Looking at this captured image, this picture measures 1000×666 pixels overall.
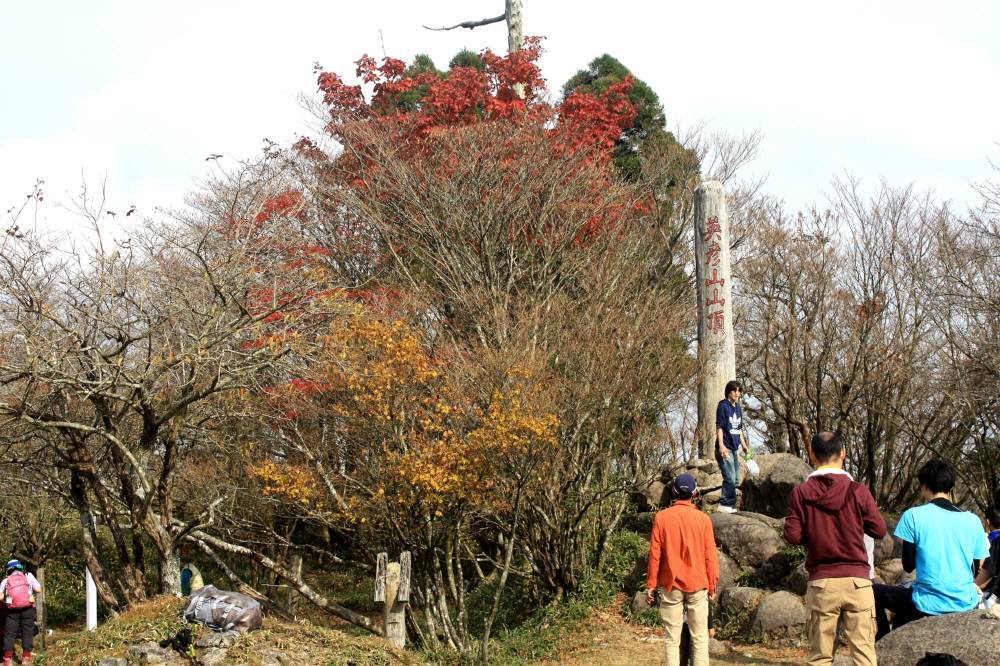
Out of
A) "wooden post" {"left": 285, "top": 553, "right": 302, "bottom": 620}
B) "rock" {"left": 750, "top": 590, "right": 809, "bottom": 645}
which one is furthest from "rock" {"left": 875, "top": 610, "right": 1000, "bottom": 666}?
"wooden post" {"left": 285, "top": 553, "right": 302, "bottom": 620}

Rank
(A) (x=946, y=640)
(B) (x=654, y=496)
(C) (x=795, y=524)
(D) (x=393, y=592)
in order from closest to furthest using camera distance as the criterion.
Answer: (C) (x=795, y=524) < (A) (x=946, y=640) < (D) (x=393, y=592) < (B) (x=654, y=496)

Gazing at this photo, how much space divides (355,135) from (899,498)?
12.7 metres

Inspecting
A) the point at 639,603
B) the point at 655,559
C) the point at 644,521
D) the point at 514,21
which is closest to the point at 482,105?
the point at 514,21

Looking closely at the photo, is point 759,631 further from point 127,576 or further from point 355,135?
point 355,135

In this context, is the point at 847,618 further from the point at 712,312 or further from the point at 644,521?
the point at 712,312

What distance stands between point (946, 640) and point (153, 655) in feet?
24.3

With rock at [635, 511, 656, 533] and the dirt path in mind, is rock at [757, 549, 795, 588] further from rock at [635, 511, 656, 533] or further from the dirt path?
rock at [635, 511, 656, 533]

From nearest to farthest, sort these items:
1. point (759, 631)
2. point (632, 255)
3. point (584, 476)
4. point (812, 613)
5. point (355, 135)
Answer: point (812, 613) < point (759, 631) < point (584, 476) < point (632, 255) < point (355, 135)

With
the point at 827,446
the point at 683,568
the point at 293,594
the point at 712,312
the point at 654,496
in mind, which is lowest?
the point at 293,594

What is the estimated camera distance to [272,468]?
13617 mm

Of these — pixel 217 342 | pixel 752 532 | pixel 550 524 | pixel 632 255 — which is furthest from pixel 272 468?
pixel 632 255

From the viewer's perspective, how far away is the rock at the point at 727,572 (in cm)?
1316

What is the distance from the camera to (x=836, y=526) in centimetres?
644

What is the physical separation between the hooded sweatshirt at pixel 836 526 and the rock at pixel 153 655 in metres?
6.54
